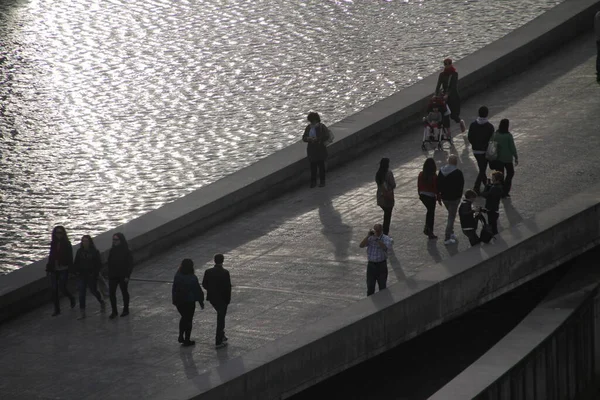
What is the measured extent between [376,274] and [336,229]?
2.76m

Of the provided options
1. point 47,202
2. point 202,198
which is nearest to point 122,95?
point 47,202

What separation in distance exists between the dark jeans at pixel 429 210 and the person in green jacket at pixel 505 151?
1.44 metres

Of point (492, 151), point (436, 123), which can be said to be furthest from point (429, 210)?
point (436, 123)

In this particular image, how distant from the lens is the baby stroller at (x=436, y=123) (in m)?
18.7

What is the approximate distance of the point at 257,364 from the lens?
12.4 metres

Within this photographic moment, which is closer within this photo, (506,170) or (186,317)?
(186,317)

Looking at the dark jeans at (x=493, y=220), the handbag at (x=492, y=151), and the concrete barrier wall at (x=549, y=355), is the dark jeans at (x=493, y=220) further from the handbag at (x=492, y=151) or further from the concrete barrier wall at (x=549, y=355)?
the handbag at (x=492, y=151)

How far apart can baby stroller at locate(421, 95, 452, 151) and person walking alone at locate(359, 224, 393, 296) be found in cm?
527

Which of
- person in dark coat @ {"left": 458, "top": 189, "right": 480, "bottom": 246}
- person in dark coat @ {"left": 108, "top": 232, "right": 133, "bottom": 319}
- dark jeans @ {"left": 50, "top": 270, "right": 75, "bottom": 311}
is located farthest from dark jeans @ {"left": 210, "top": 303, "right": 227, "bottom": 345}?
person in dark coat @ {"left": 458, "top": 189, "right": 480, "bottom": 246}

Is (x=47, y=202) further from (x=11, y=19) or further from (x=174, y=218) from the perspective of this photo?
(x=11, y=19)

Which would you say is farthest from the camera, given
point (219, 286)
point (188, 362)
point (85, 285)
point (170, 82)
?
point (170, 82)

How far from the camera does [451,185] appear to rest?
1501 cm

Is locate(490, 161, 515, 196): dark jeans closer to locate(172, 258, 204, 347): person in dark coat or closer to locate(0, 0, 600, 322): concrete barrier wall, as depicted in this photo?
locate(0, 0, 600, 322): concrete barrier wall

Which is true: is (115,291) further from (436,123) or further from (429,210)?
(436,123)
